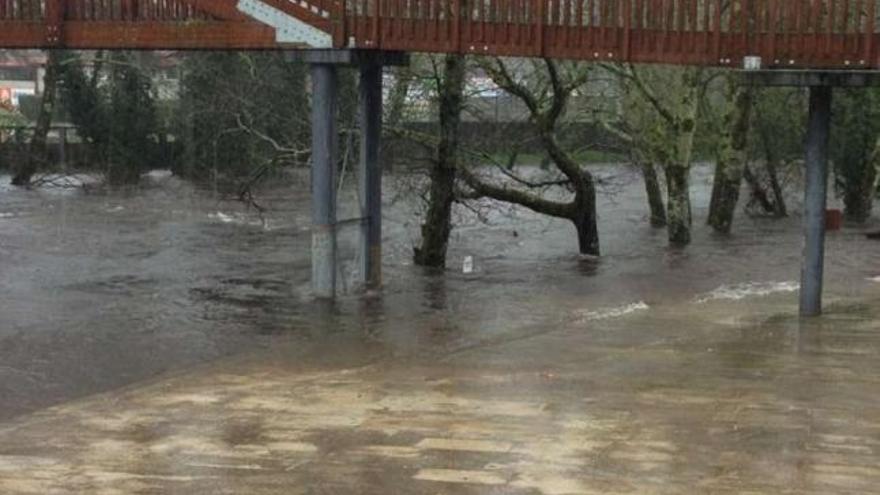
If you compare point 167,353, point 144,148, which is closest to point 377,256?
point 167,353

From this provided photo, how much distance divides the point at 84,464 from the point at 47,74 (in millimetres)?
36711

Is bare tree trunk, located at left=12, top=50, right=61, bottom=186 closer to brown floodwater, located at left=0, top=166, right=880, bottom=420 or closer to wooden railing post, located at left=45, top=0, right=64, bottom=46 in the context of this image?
brown floodwater, located at left=0, top=166, right=880, bottom=420

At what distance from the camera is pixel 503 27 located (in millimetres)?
15852

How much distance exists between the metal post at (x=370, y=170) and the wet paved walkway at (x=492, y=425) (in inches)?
229

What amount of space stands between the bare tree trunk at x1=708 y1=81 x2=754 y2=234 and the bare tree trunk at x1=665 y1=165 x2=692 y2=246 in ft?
7.48

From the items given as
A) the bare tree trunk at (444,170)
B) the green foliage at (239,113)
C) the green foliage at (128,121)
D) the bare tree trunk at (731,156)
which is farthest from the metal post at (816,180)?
the green foliage at (128,121)

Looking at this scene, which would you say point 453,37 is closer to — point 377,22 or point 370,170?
point 377,22

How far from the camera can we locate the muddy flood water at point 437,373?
26.0 feet

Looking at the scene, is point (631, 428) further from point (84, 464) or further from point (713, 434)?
point (84, 464)

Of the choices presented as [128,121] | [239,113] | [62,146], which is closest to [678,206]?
[239,113]

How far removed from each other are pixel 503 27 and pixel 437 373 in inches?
221

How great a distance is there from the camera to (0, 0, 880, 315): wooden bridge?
14.3m

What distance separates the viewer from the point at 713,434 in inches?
345

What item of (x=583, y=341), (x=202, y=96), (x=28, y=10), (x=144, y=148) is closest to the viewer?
(x=583, y=341)
